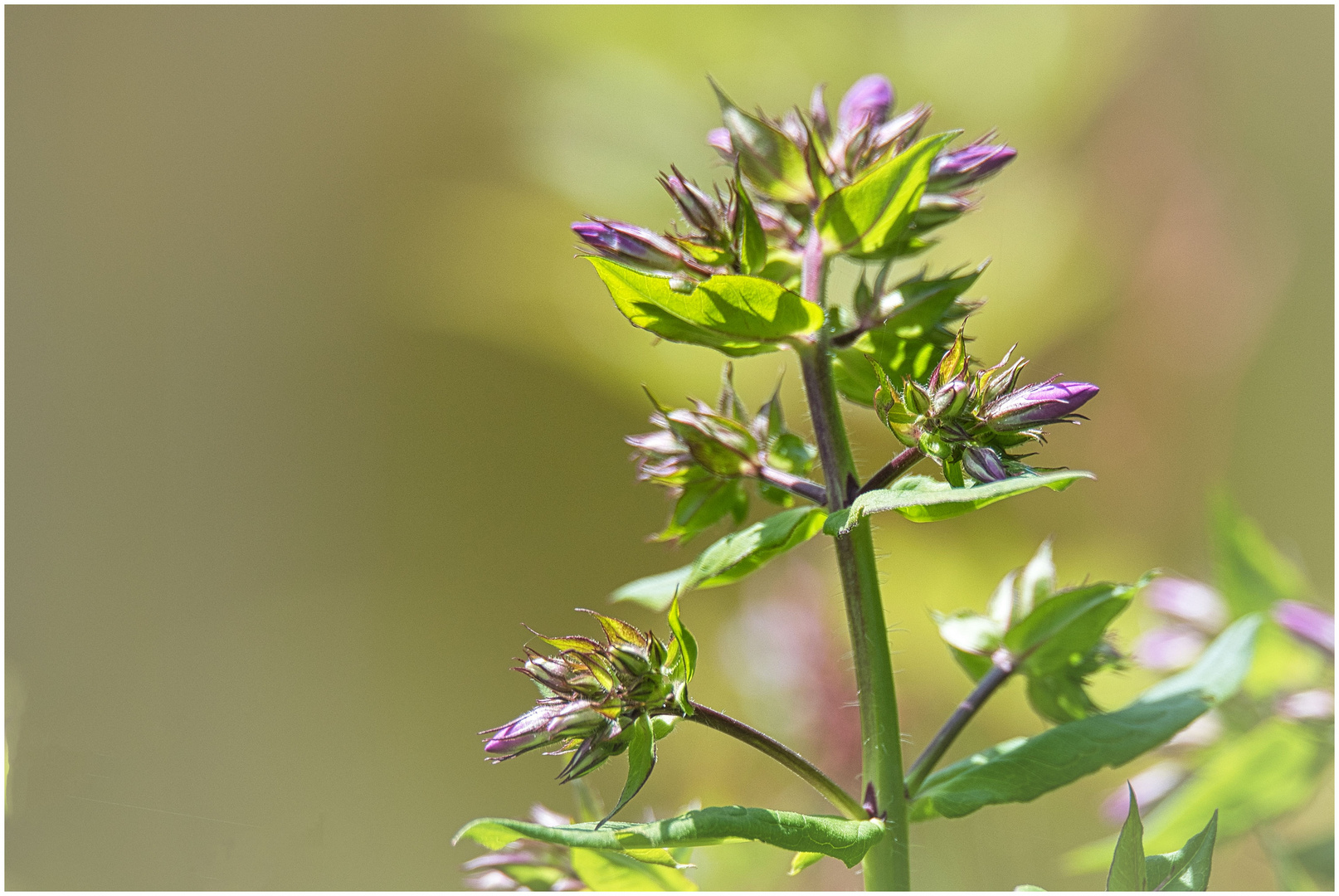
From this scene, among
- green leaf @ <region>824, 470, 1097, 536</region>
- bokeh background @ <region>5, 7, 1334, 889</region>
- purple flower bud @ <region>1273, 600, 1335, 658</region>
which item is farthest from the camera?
bokeh background @ <region>5, 7, 1334, 889</region>

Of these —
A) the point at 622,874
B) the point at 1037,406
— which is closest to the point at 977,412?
the point at 1037,406

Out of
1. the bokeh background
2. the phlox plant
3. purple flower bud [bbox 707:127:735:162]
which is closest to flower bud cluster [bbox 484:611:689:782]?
the phlox plant

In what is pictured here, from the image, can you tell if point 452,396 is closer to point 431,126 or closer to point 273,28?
point 431,126

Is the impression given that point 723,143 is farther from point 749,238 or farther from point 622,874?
point 622,874

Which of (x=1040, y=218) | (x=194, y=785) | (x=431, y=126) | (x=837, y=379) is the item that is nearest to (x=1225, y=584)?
(x=837, y=379)

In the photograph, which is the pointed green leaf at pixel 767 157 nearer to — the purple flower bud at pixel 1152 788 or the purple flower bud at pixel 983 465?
the purple flower bud at pixel 983 465

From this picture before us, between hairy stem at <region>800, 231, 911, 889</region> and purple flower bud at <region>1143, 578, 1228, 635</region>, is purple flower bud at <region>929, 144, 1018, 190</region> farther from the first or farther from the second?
purple flower bud at <region>1143, 578, 1228, 635</region>
